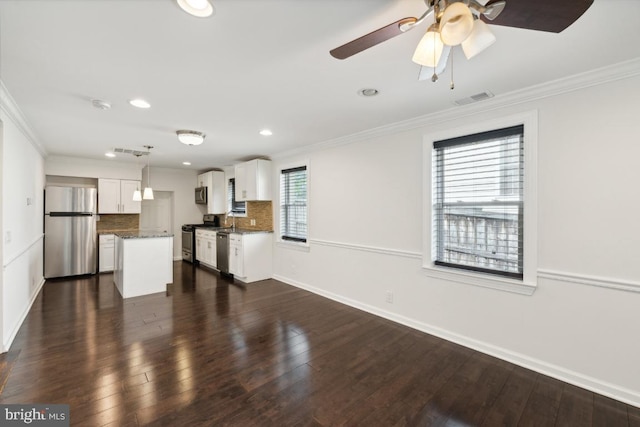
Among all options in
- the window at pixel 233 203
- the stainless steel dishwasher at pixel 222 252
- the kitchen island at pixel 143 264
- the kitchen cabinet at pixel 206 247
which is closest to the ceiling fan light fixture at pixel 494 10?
the kitchen island at pixel 143 264

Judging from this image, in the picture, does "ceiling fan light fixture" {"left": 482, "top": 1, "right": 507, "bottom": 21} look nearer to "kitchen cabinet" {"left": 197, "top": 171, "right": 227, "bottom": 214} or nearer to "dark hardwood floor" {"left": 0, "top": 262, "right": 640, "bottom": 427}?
"dark hardwood floor" {"left": 0, "top": 262, "right": 640, "bottom": 427}

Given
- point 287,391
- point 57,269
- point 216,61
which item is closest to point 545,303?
point 287,391

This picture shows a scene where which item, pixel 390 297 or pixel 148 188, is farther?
pixel 148 188

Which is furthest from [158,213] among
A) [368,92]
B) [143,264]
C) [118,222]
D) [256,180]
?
[368,92]

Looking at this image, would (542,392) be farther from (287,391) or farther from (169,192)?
(169,192)

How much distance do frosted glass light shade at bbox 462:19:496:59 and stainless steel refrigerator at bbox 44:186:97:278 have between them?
6900mm

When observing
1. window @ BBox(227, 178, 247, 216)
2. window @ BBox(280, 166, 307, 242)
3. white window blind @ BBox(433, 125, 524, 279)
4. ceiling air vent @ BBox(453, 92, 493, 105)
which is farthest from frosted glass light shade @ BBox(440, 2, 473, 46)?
window @ BBox(227, 178, 247, 216)

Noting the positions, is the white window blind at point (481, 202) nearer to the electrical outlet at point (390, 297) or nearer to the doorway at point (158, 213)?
the electrical outlet at point (390, 297)

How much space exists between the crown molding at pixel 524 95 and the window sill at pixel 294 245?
2.01 meters

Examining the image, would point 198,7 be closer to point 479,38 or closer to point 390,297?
point 479,38

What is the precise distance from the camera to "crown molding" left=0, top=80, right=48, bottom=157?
8.07 ft

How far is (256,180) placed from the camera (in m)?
5.43

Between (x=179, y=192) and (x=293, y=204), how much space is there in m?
3.97

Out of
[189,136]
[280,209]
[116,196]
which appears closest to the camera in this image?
[189,136]
